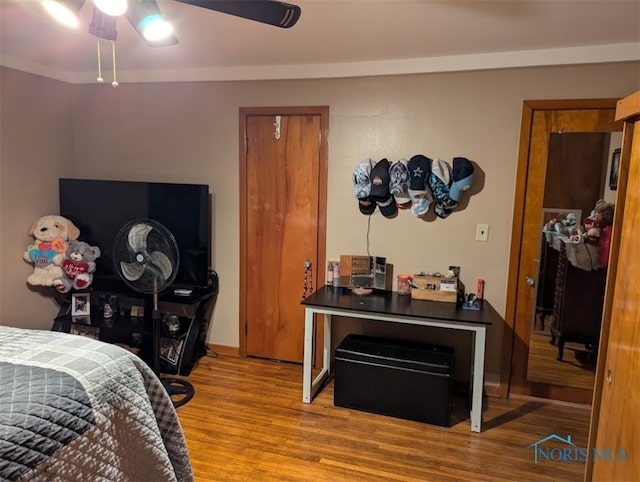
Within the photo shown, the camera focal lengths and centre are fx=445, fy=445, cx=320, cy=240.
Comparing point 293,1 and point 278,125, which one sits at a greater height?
point 293,1

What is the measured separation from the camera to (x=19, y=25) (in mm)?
2518

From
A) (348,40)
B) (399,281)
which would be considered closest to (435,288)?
(399,281)

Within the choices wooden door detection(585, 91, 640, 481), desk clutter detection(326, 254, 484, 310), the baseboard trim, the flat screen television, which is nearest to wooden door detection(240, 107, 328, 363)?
the baseboard trim

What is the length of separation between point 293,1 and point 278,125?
1.32 m

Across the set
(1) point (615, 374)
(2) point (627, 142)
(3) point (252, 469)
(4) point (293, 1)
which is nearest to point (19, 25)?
(4) point (293, 1)

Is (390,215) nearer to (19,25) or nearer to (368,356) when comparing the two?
(368,356)

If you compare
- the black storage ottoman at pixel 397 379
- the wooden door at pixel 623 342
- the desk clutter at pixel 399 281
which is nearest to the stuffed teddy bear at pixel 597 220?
the desk clutter at pixel 399 281

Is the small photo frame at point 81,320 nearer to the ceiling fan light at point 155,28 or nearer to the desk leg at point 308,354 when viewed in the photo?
the desk leg at point 308,354

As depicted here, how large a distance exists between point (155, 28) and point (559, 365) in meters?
3.11

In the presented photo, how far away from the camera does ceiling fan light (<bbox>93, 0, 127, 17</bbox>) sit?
1.54m

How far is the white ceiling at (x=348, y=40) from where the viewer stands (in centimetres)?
216

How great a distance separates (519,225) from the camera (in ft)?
9.73

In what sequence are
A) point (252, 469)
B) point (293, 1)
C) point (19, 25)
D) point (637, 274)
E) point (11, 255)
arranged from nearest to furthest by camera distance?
point (637, 274) < point (293, 1) < point (252, 469) < point (19, 25) < point (11, 255)

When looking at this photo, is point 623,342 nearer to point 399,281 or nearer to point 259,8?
point 259,8
